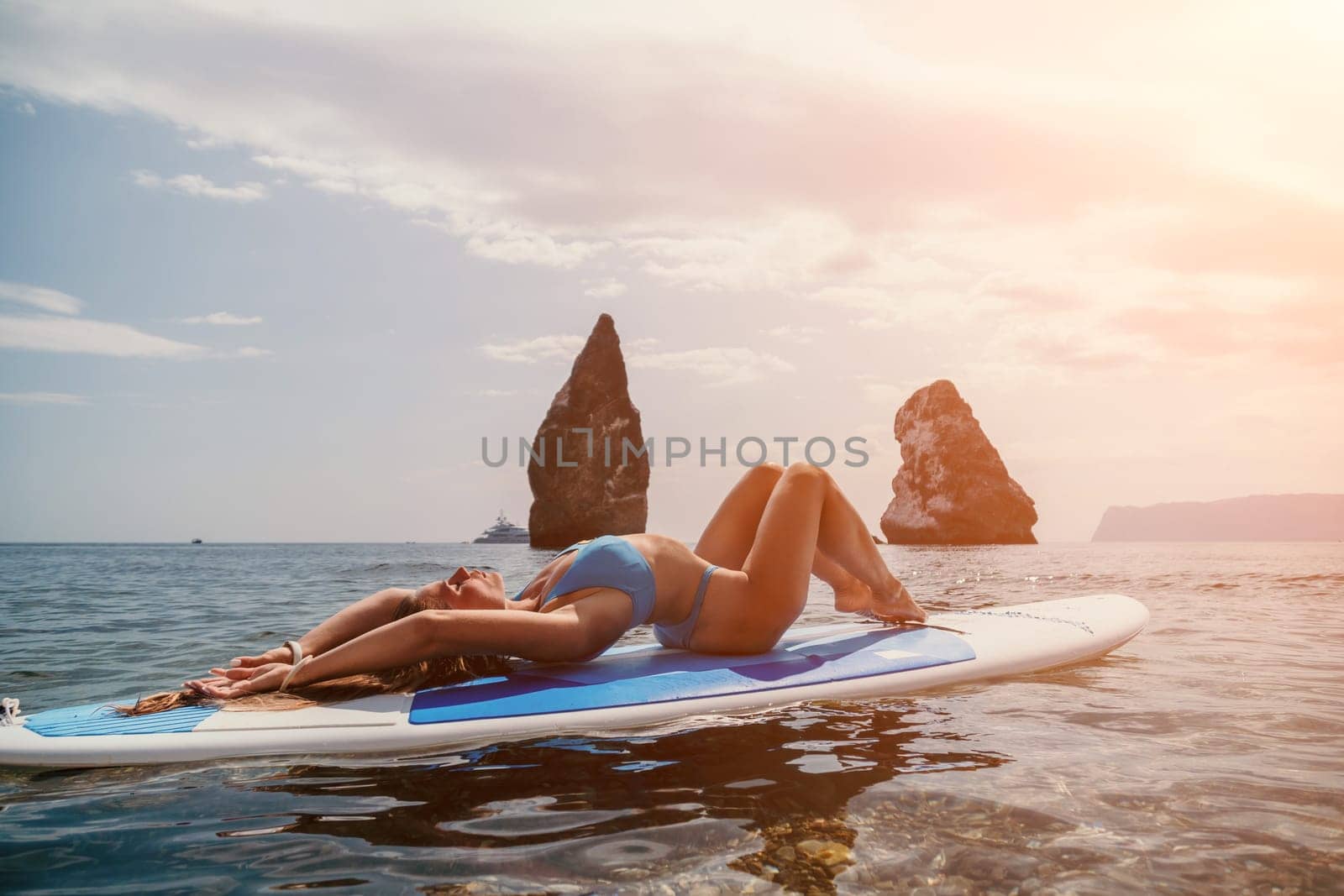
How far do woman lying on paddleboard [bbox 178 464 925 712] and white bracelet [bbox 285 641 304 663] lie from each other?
15 mm

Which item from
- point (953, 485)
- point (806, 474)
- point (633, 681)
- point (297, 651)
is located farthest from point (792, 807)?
point (953, 485)

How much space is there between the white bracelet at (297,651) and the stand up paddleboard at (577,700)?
39 cm

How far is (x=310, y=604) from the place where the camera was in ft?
37.3

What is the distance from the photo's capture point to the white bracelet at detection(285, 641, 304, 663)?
3.96 metres

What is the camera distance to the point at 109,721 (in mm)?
3523

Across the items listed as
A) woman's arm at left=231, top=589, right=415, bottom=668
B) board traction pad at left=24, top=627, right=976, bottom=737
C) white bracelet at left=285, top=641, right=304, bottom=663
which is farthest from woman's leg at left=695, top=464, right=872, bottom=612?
white bracelet at left=285, top=641, right=304, bottom=663

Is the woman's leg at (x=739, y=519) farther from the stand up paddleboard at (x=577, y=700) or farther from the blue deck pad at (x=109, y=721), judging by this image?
the blue deck pad at (x=109, y=721)

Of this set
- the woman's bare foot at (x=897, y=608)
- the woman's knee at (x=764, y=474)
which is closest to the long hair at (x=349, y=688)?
the woman's knee at (x=764, y=474)

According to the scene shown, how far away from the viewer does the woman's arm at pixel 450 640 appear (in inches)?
143

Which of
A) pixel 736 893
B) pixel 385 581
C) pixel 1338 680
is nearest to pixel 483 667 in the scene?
pixel 736 893

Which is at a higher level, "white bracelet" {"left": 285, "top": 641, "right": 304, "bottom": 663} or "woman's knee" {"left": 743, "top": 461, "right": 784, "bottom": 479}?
"woman's knee" {"left": 743, "top": 461, "right": 784, "bottom": 479}

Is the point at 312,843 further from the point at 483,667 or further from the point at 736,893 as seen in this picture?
the point at 483,667

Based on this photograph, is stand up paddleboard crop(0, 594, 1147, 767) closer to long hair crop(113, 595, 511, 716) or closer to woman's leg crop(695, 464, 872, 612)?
long hair crop(113, 595, 511, 716)

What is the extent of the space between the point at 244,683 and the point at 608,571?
5.72 feet
